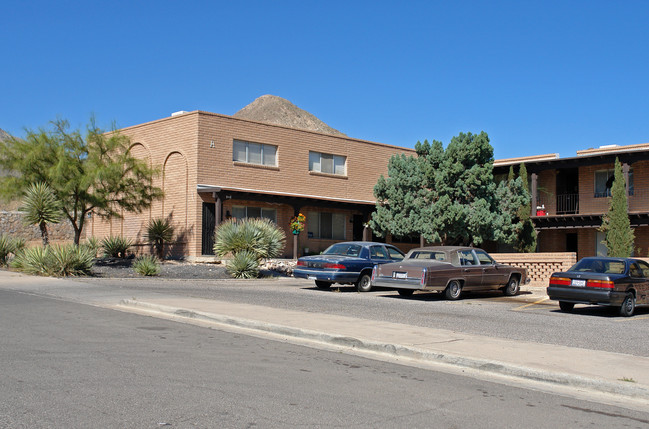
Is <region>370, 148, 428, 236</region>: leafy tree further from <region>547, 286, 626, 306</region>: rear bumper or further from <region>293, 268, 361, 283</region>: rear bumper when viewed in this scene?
<region>547, 286, 626, 306</region>: rear bumper

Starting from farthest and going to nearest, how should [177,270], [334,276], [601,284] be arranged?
[177,270]
[334,276]
[601,284]

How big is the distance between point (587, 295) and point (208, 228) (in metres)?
19.0

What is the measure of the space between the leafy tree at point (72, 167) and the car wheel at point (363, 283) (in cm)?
1181

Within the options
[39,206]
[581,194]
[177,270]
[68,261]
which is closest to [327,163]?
[177,270]

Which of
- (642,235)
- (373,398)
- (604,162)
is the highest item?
(604,162)

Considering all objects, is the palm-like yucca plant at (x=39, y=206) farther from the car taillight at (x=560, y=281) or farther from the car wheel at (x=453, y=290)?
the car taillight at (x=560, y=281)

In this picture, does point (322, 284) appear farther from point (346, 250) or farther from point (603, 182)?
point (603, 182)

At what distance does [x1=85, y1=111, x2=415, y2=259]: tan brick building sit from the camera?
99.1 ft

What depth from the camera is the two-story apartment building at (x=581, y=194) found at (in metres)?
31.4

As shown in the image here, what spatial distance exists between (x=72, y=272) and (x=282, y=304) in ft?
32.8

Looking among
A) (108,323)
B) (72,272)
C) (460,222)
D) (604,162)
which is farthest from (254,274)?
(604,162)

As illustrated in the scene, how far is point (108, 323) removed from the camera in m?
11.9

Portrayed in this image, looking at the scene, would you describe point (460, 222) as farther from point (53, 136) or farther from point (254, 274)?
point (53, 136)

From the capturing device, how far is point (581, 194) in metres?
33.7
